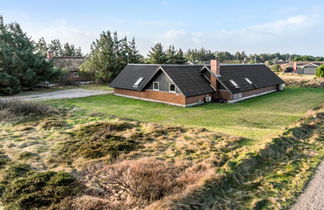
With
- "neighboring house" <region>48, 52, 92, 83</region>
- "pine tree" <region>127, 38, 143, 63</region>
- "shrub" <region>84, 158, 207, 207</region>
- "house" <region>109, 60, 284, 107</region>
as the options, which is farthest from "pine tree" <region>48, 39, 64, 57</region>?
"shrub" <region>84, 158, 207, 207</region>

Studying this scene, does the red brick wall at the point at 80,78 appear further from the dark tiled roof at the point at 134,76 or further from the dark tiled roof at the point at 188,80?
the dark tiled roof at the point at 188,80

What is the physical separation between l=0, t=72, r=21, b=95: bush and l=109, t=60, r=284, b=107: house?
11.9 metres

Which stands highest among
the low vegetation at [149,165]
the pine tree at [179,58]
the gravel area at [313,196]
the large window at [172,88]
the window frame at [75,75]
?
the pine tree at [179,58]

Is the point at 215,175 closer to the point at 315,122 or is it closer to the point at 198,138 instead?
the point at 198,138

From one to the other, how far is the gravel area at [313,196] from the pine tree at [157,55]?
124 feet

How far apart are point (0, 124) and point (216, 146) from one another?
44.3 ft

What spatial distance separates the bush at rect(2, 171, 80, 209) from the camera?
21.5 feet

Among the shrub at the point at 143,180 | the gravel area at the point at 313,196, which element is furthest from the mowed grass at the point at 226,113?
the shrub at the point at 143,180

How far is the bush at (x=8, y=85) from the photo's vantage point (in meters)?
27.9

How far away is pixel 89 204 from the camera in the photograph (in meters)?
6.20

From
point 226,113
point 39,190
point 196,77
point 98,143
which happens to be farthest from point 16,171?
point 196,77

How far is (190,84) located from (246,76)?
8851 mm

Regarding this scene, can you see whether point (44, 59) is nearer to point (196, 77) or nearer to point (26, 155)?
point (196, 77)

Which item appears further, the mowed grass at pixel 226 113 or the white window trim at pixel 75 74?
the white window trim at pixel 75 74
